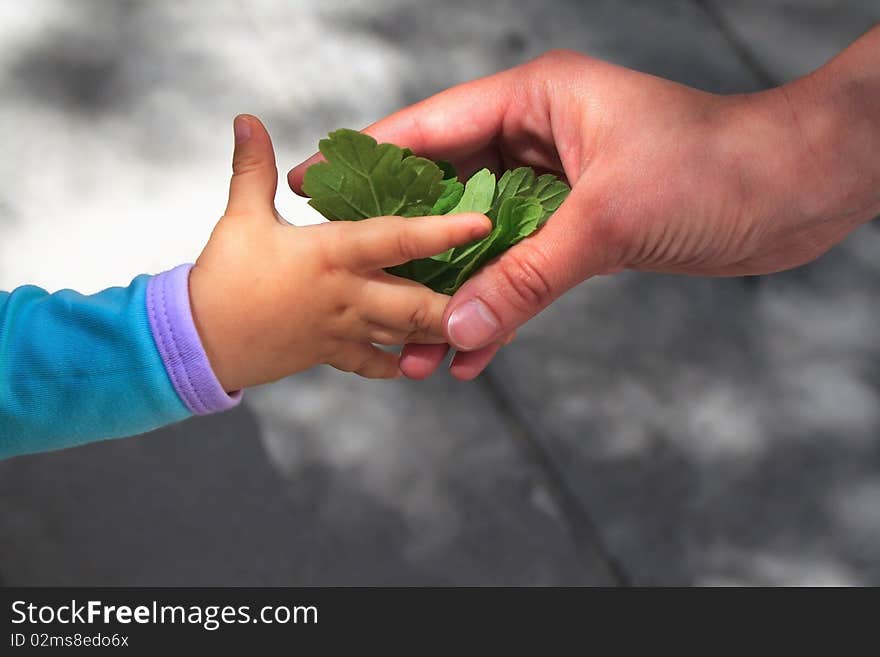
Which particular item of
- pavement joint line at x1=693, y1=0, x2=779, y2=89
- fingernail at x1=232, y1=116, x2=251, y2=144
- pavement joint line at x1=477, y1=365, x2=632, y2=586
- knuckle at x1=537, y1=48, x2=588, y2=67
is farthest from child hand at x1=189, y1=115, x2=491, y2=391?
pavement joint line at x1=693, y1=0, x2=779, y2=89

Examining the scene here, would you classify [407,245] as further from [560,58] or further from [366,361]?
[560,58]

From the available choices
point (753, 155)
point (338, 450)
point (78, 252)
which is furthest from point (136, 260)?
point (753, 155)

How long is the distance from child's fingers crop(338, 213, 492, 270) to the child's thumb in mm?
104

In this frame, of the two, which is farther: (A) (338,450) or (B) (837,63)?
(A) (338,450)

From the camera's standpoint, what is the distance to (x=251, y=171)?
105 centimetres

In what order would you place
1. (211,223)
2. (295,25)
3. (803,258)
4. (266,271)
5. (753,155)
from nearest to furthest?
(266,271) < (753,155) < (803,258) < (211,223) < (295,25)

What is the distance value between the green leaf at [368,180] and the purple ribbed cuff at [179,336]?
0.15 metres

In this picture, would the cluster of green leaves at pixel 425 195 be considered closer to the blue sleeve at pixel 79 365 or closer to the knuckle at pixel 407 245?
the knuckle at pixel 407 245

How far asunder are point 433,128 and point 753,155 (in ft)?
1.08

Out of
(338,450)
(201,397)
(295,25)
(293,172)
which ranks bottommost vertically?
(201,397)

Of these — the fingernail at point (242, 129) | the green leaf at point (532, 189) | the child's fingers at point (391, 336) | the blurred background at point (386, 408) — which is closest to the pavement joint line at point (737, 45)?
the blurred background at point (386, 408)

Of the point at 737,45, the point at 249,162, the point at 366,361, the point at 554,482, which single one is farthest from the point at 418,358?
the point at 737,45

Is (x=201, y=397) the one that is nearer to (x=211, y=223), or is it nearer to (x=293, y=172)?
→ (x=293, y=172)

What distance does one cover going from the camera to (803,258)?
133cm
